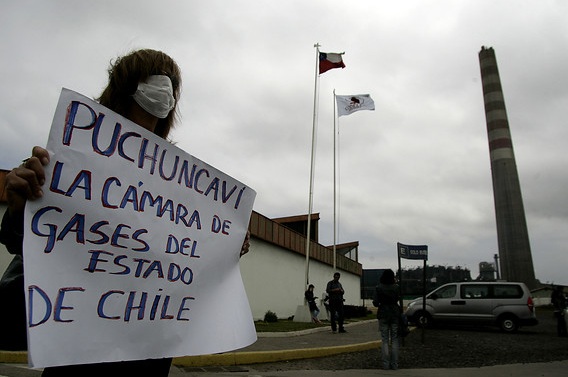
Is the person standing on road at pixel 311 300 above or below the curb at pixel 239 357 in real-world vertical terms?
above

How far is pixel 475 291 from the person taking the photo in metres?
17.2

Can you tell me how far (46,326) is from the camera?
1.20 m

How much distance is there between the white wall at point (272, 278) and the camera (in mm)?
17734

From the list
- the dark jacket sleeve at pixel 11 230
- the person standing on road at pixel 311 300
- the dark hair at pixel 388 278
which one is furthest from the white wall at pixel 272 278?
the dark jacket sleeve at pixel 11 230

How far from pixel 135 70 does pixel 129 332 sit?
0.94 meters

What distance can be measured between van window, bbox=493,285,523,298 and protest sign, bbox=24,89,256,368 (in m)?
17.4

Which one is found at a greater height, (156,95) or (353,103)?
(353,103)

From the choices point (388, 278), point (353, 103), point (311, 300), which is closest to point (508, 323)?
point (311, 300)

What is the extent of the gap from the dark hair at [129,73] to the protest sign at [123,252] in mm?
147

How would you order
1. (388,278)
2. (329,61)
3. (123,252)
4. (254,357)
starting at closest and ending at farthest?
(123,252) → (254,357) → (388,278) → (329,61)

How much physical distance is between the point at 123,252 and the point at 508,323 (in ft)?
58.4

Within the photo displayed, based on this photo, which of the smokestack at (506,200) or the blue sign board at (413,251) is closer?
the blue sign board at (413,251)

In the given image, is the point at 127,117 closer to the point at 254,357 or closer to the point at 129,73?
the point at 129,73

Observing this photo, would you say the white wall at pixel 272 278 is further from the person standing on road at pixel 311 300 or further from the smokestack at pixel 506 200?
the smokestack at pixel 506 200
